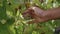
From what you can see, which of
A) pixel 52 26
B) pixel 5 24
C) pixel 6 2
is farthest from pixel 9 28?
pixel 52 26

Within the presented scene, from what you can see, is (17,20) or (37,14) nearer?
(37,14)

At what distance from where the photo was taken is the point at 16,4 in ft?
3.18

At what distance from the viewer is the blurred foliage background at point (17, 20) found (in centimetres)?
90

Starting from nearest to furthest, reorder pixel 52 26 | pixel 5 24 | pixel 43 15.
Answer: pixel 43 15, pixel 5 24, pixel 52 26

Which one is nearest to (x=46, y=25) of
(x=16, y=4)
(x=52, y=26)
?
(x=52, y=26)

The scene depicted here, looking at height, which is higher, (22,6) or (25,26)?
(22,6)

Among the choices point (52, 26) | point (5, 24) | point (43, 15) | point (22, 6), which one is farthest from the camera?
point (52, 26)

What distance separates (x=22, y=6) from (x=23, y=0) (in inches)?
2.4

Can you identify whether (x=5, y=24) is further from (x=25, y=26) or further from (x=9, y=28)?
(x=25, y=26)

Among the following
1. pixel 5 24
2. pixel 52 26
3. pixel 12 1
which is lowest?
pixel 52 26

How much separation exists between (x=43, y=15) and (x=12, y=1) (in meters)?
0.23

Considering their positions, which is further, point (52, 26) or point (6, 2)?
point (52, 26)

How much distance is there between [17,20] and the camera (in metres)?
1.00

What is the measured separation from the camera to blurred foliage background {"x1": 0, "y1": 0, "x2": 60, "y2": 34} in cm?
90
